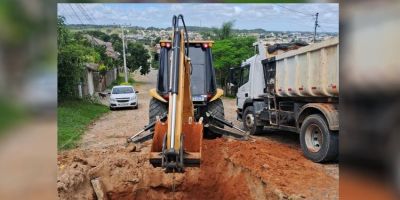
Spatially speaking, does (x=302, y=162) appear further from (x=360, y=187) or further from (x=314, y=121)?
(x=360, y=187)

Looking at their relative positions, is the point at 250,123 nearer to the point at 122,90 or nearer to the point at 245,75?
the point at 245,75

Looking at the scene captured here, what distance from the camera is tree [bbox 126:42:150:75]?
15.7 feet

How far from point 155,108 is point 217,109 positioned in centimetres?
72

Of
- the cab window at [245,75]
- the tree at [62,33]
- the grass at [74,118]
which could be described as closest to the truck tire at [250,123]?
the cab window at [245,75]

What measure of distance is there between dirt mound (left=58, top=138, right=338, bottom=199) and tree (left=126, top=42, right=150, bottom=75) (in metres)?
0.79

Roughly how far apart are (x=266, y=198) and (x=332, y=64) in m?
1.47

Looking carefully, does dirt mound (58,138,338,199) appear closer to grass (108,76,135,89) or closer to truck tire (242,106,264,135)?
truck tire (242,106,264,135)

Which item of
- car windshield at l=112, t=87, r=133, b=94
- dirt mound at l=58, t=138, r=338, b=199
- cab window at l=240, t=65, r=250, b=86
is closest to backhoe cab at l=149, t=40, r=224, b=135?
car windshield at l=112, t=87, r=133, b=94

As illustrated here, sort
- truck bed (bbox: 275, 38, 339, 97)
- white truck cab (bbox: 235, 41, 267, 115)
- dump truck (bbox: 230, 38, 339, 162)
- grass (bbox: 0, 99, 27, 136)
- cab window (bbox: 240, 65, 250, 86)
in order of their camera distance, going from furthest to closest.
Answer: cab window (bbox: 240, 65, 250, 86) < white truck cab (bbox: 235, 41, 267, 115) < dump truck (bbox: 230, 38, 339, 162) < truck bed (bbox: 275, 38, 339, 97) < grass (bbox: 0, 99, 27, 136)

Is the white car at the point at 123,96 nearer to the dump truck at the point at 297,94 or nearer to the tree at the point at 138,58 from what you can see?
the tree at the point at 138,58

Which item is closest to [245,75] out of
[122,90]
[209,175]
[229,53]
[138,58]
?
[229,53]

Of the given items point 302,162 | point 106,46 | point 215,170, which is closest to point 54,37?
point 106,46

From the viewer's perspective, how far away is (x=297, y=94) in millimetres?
5715

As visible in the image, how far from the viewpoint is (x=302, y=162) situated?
5.13 m
